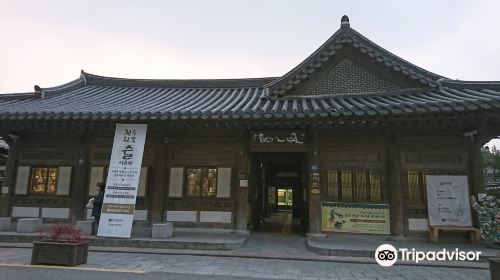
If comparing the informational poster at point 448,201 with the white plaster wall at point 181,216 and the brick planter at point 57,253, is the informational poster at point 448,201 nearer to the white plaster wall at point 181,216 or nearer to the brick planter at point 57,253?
the white plaster wall at point 181,216

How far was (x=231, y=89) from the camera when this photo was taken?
652 inches

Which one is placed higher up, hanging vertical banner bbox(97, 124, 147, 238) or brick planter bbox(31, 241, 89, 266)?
hanging vertical banner bbox(97, 124, 147, 238)

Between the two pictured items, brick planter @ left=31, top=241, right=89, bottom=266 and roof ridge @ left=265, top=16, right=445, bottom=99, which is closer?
brick planter @ left=31, top=241, right=89, bottom=266

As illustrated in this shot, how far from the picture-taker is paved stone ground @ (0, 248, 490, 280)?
7.00 metres

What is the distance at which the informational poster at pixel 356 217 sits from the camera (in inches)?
422

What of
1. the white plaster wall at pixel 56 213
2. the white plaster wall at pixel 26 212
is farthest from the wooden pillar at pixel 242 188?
the white plaster wall at pixel 26 212

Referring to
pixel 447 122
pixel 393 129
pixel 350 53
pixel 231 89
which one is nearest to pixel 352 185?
pixel 393 129

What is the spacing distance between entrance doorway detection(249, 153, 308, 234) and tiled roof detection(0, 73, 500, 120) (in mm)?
2750

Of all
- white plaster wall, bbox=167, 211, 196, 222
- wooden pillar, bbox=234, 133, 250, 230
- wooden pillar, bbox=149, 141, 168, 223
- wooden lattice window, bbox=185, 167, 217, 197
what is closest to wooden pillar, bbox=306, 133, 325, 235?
wooden pillar, bbox=234, 133, 250, 230

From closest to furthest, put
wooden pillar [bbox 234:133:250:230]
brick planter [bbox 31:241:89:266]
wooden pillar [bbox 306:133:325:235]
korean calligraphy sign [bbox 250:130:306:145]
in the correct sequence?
brick planter [bbox 31:241:89:266] → wooden pillar [bbox 306:133:325:235] → korean calligraphy sign [bbox 250:130:306:145] → wooden pillar [bbox 234:133:250:230]

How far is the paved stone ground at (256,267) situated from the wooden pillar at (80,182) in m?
3.34

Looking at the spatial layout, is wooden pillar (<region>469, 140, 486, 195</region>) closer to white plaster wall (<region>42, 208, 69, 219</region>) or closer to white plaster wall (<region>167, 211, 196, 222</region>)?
white plaster wall (<region>167, 211, 196, 222</region>)

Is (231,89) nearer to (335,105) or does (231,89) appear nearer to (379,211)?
(335,105)

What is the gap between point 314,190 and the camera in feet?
35.9
